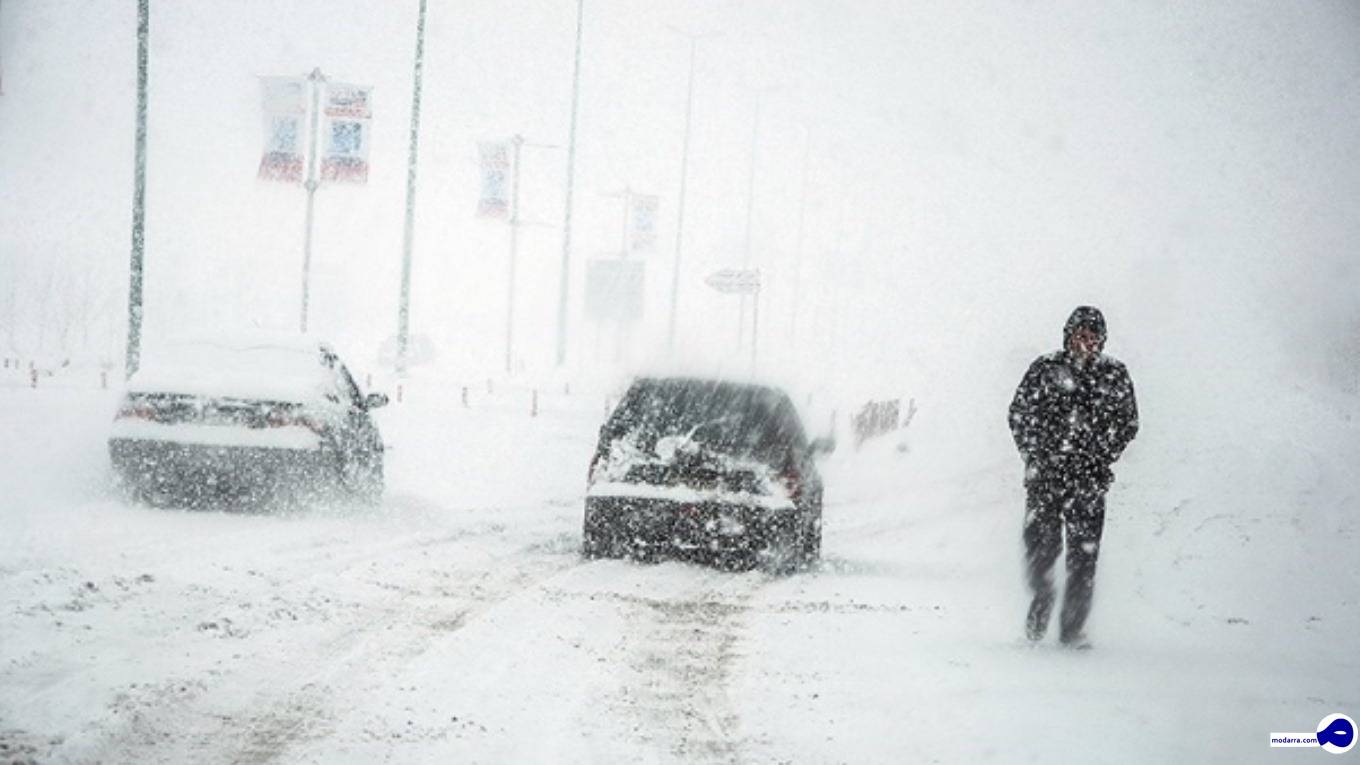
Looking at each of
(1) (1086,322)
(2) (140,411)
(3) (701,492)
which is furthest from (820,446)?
(2) (140,411)

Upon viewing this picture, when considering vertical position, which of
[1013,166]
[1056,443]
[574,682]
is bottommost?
[574,682]

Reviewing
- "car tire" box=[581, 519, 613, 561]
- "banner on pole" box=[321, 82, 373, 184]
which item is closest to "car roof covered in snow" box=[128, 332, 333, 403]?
"car tire" box=[581, 519, 613, 561]

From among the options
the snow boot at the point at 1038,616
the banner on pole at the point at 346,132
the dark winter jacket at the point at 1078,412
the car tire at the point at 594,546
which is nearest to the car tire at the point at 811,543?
the car tire at the point at 594,546

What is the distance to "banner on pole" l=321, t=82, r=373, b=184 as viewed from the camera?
25031 millimetres

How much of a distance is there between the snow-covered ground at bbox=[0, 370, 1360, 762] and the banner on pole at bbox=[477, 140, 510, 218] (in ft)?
60.8

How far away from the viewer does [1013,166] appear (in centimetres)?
17250

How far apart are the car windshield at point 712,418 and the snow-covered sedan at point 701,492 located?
0.04 ft

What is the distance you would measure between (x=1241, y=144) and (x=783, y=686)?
206 metres

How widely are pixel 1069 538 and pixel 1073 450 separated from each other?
50 centimetres

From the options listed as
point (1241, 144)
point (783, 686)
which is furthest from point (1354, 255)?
point (1241, 144)

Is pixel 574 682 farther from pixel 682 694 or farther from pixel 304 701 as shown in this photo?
pixel 304 701

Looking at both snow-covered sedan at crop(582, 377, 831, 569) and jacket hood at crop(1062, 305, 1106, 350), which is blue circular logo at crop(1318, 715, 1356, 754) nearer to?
jacket hood at crop(1062, 305, 1106, 350)

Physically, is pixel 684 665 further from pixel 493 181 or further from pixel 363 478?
pixel 493 181

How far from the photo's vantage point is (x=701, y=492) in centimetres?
975
